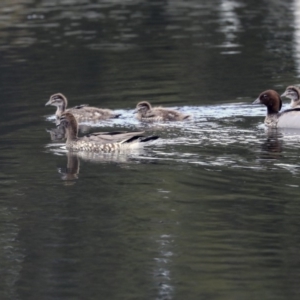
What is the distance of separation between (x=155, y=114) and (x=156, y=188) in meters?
5.99

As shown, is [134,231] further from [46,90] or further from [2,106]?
[46,90]

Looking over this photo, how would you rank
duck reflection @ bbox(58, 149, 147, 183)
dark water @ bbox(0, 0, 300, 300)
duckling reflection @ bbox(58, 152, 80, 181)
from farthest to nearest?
1. duck reflection @ bbox(58, 149, 147, 183)
2. duckling reflection @ bbox(58, 152, 80, 181)
3. dark water @ bbox(0, 0, 300, 300)

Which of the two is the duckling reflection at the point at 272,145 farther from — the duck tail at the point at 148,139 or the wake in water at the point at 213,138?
the duck tail at the point at 148,139

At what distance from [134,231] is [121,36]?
944 inches

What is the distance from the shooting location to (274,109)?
19234 millimetres

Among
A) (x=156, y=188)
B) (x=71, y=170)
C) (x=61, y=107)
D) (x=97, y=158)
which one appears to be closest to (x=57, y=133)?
(x=61, y=107)

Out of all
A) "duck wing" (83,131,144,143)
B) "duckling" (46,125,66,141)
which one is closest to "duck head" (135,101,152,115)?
"duckling" (46,125,66,141)

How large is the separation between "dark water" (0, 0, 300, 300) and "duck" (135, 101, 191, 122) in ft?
0.72

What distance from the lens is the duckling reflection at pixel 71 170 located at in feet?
47.0

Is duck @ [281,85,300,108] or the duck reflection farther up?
duck @ [281,85,300,108]

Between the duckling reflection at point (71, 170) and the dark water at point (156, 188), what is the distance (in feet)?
0.10

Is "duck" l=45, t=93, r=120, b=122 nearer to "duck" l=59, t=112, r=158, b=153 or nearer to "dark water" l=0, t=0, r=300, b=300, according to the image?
"dark water" l=0, t=0, r=300, b=300

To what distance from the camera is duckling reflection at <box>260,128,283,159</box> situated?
15.3 meters

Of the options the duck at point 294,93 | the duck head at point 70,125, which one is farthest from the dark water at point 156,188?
the duck at point 294,93
